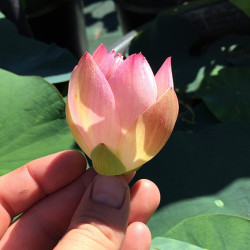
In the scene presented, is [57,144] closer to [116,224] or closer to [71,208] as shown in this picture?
[71,208]

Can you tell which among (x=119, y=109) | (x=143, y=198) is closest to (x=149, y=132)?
(x=119, y=109)

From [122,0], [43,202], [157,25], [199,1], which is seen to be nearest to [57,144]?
[43,202]

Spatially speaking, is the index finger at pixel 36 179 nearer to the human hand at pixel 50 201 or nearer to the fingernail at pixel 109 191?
the human hand at pixel 50 201

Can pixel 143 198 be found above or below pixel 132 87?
below

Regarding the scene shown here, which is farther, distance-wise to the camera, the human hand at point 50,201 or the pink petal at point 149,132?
the human hand at point 50,201

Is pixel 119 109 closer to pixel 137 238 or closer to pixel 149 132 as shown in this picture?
pixel 149 132

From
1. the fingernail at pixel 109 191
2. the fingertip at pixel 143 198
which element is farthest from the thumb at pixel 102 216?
the fingertip at pixel 143 198
